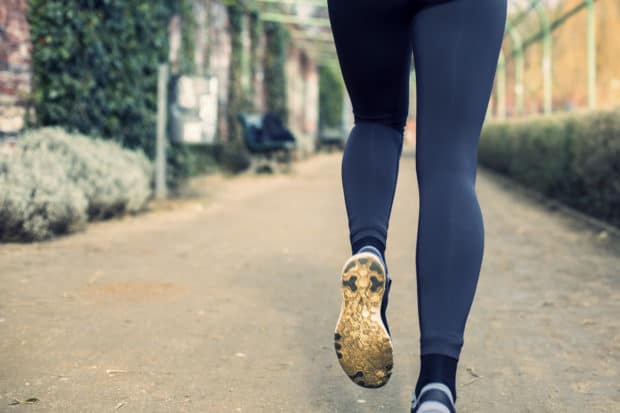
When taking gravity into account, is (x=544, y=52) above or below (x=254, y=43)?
below

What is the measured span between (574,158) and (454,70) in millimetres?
6561

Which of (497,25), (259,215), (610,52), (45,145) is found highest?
(610,52)

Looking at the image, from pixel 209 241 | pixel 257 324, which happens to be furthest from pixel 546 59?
pixel 257 324

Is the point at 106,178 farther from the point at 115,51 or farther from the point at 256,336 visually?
the point at 256,336

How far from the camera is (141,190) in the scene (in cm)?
683

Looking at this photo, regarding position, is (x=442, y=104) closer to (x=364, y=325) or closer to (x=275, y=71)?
(x=364, y=325)

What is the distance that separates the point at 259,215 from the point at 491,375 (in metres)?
5.01

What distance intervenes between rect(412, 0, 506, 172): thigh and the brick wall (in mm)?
5381

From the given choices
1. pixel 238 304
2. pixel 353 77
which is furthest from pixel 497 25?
pixel 238 304

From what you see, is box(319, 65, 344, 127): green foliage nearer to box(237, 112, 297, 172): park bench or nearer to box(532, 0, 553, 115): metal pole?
box(237, 112, 297, 172): park bench

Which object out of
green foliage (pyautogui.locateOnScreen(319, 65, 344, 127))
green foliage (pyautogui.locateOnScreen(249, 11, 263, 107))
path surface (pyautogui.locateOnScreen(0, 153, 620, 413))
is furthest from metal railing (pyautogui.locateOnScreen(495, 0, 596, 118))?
green foliage (pyautogui.locateOnScreen(319, 65, 344, 127))

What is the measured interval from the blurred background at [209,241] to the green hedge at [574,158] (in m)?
0.04

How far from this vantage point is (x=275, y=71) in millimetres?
18453

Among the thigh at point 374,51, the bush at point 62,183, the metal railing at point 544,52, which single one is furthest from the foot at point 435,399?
the metal railing at point 544,52
